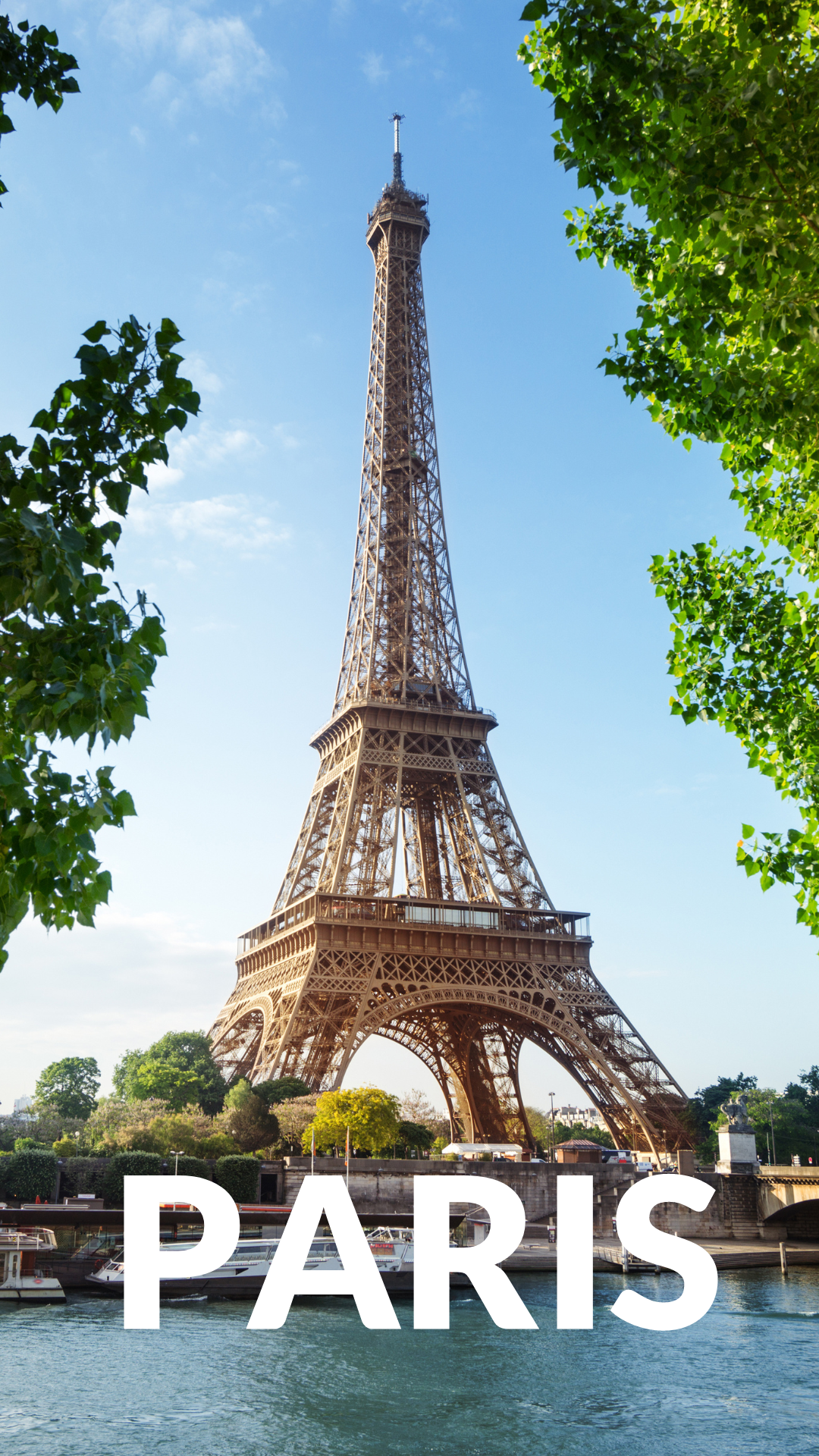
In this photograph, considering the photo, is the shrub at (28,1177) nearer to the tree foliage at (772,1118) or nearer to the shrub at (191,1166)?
the shrub at (191,1166)

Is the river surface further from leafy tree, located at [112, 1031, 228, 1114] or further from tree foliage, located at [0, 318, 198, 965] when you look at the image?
leafy tree, located at [112, 1031, 228, 1114]

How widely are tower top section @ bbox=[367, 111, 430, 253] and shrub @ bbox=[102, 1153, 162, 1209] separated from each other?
60.2 m

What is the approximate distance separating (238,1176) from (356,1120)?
19.2 ft

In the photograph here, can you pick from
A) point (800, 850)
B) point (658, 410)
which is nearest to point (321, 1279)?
point (800, 850)

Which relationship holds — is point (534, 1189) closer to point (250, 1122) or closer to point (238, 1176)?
point (250, 1122)

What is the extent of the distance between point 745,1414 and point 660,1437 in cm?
289

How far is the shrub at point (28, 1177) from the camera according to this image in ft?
152

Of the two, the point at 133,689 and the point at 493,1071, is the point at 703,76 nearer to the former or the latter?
the point at 133,689

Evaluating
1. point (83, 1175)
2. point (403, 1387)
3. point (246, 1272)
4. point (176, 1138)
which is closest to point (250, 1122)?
point (176, 1138)

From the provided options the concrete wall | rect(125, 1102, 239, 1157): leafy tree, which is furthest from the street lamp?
rect(125, 1102, 239, 1157): leafy tree

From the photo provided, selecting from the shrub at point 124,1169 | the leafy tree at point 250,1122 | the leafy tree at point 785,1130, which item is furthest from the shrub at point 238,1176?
the leafy tree at point 785,1130

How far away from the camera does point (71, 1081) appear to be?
93312 mm

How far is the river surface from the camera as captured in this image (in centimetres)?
1884

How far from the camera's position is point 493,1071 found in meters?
58.5
